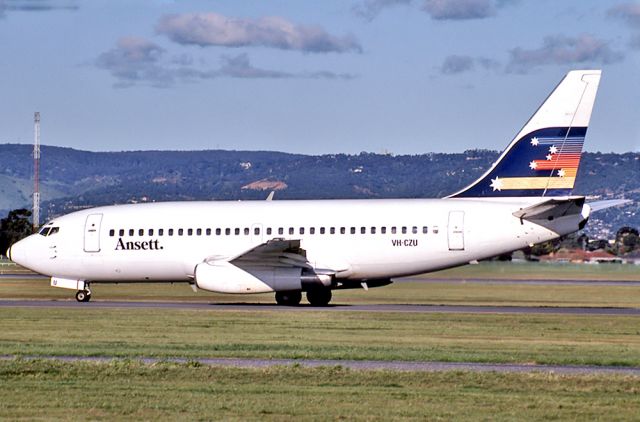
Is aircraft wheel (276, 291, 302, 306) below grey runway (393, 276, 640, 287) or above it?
above

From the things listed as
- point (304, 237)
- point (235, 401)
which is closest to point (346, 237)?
point (304, 237)

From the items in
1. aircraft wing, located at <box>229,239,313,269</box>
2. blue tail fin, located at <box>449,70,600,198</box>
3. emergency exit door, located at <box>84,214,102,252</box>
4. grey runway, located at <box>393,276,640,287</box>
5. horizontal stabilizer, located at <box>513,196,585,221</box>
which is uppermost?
blue tail fin, located at <box>449,70,600,198</box>

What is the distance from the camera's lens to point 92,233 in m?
47.4

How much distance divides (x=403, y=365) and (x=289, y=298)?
21.1m

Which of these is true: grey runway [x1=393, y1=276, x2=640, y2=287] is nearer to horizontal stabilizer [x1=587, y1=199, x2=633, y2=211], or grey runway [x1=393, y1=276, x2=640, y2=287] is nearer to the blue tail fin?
horizontal stabilizer [x1=587, y1=199, x2=633, y2=211]

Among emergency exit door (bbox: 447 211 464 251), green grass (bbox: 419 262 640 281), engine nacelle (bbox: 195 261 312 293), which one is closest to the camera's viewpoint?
emergency exit door (bbox: 447 211 464 251)

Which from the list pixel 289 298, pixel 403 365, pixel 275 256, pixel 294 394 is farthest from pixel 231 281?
pixel 294 394

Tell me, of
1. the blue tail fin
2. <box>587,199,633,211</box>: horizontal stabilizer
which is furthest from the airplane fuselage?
<box>587,199,633,211</box>: horizontal stabilizer

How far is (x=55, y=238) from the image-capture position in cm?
4819

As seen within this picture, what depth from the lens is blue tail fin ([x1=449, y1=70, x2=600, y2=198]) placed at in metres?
43.1

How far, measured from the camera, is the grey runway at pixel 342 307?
1628 inches

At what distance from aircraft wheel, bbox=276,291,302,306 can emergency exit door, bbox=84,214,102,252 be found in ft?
23.6

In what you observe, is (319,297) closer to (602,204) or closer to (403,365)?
(602,204)

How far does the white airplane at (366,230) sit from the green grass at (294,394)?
66.0 ft
